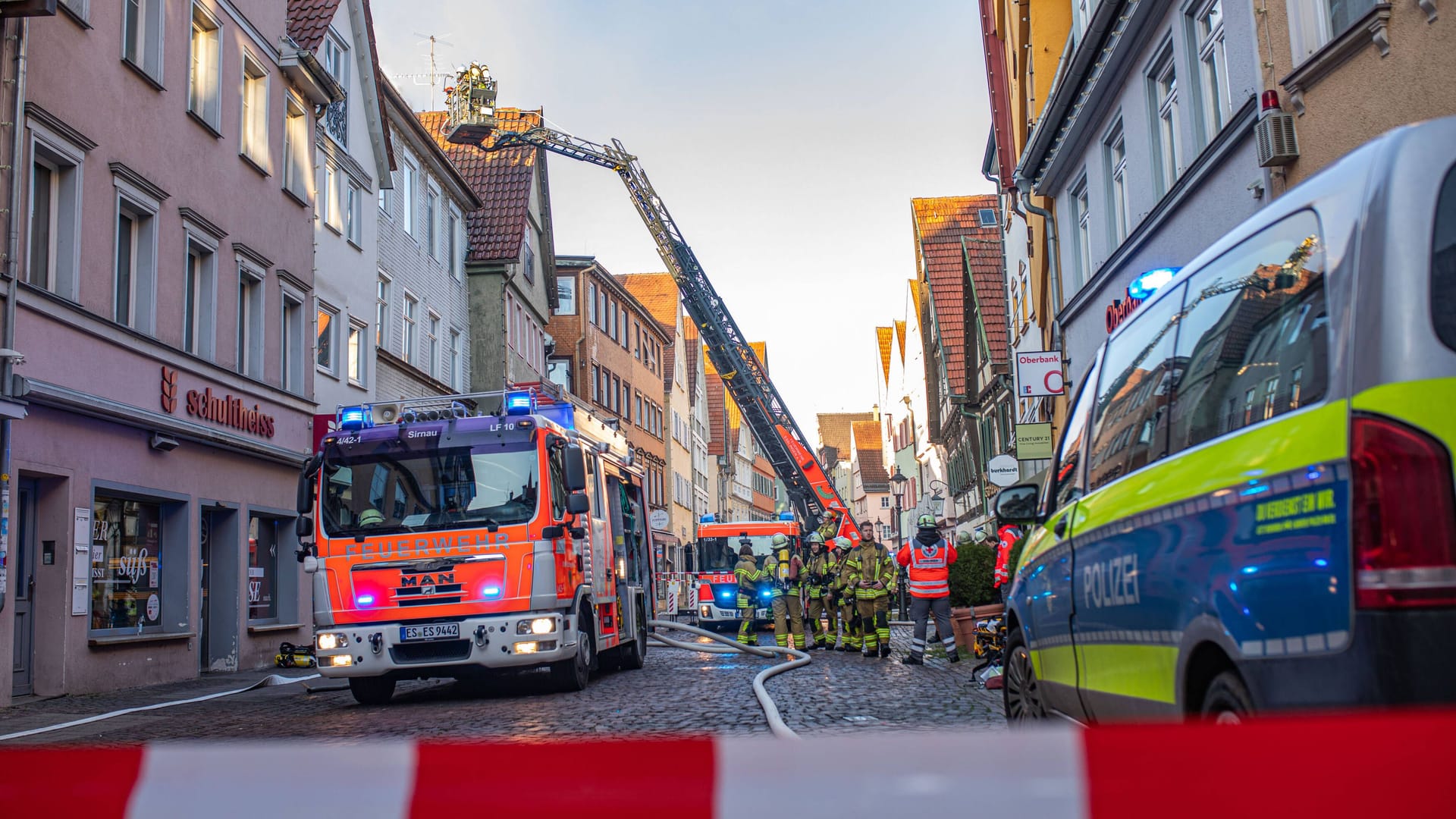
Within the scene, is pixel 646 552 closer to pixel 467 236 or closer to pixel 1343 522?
pixel 1343 522

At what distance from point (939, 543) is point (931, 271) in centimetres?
3071

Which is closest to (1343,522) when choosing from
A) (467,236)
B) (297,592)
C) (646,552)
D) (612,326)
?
(646,552)

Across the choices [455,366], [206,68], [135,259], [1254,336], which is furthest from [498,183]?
[1254,336]

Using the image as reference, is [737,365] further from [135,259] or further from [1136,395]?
[1136,395]

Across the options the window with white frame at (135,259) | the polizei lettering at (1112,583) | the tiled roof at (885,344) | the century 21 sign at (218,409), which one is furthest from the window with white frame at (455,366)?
the tiled roof at (885,344)

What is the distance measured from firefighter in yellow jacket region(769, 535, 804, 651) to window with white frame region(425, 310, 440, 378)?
14592mm

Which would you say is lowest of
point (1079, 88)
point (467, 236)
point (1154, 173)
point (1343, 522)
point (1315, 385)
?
point (1343, 522)

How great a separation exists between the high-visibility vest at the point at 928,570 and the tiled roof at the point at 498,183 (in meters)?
22.3

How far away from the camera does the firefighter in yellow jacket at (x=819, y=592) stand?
20406 millimetres

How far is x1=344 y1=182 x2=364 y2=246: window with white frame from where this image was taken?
26.3m

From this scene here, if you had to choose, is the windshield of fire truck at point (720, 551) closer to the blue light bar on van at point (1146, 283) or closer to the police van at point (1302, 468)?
the blue light bar on van at point (1146, 283)

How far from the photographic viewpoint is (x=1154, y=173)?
16375mm

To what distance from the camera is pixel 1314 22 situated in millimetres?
11109

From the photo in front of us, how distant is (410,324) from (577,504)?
65.2ft
